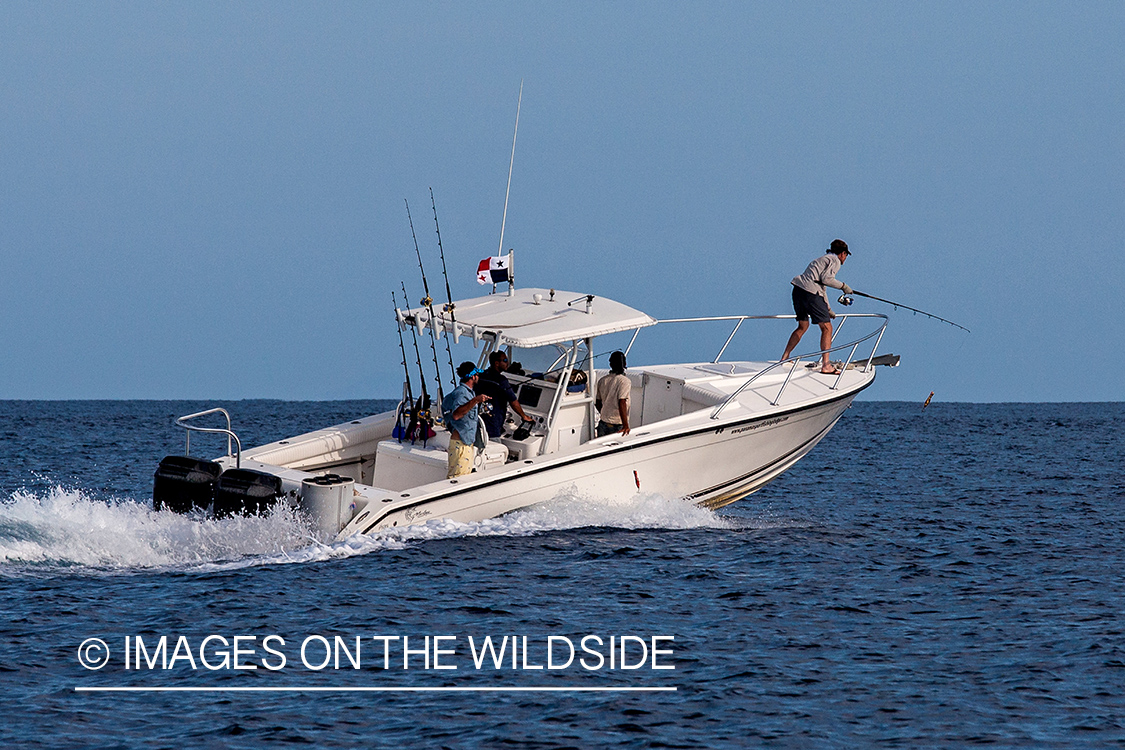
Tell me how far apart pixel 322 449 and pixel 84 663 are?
498 cm

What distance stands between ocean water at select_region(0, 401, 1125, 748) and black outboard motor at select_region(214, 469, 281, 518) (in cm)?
15

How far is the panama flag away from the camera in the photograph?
48.4 feet

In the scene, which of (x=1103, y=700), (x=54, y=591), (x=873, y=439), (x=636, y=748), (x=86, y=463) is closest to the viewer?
(x=636, y=748)

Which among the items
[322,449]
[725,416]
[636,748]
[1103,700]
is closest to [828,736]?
[636,748]

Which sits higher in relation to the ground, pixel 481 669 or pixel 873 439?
pixel 873 439

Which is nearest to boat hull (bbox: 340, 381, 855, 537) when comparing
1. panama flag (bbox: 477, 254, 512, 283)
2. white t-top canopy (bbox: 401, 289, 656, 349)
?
white t-top canopy (bbox: 401, 289, 656, 349)

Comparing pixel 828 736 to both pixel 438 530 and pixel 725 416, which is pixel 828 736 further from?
pixel 725 416

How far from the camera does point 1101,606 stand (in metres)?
11.4

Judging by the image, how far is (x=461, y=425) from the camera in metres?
12.5

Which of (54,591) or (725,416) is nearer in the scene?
(54,591)

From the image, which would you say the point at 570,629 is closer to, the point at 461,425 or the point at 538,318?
the point at 461,425

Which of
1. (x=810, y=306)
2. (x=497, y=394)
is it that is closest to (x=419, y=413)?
(x=497, y=394)

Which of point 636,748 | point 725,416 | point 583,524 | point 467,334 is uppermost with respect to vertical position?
point 467,334

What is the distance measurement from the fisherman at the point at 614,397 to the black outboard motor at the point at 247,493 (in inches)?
147
